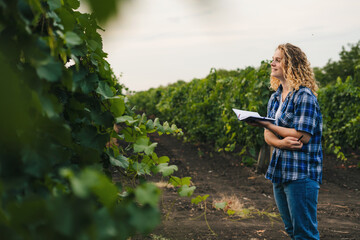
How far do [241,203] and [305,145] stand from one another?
10.1ft

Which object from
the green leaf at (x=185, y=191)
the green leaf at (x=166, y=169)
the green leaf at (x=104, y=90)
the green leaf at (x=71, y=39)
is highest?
the green leaf at (x=71, y=39)

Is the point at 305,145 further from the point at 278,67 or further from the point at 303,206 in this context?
the point at 278,67

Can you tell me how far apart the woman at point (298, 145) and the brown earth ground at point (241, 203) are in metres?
0.80

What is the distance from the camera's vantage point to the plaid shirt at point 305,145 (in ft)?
8.24

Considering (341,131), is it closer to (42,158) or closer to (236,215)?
(236,215)

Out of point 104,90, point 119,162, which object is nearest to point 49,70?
point 104,90

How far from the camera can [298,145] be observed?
253 cm

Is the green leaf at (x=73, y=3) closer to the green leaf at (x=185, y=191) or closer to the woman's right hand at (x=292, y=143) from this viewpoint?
the green leaf at (x=185, y=191)

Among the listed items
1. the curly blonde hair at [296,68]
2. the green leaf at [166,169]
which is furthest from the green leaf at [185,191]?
the curly blonde hair at [296,68]

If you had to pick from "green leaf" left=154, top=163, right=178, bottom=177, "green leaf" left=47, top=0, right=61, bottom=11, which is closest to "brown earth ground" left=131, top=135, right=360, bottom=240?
"green leaf" left=154, top=163, right=178, bottom=177

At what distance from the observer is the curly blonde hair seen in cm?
265

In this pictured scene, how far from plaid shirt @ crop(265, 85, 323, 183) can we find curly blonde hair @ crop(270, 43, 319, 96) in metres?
0.07

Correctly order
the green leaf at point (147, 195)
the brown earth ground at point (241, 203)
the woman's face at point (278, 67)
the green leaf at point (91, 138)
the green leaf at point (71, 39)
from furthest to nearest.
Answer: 1. the brown earth ground at point (241, 203)
2. the woman's face at point (278, 67)
3. the green leaf at point (91, 138)
4. the green leaf at point (71, 39)
5. the green leaf at point (147, 195)

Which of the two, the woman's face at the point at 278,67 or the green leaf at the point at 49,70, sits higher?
the woman's face at the point at 278,67
